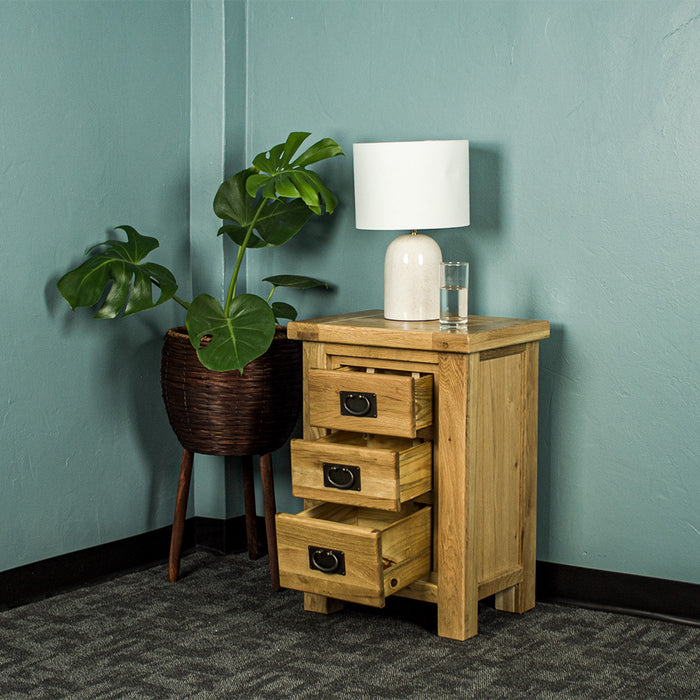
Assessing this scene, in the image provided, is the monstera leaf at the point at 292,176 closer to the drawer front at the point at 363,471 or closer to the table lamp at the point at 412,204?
the table lamp at the point at 412,204

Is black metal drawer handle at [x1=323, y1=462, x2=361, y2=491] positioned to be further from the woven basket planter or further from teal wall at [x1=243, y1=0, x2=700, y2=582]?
teal wall at [x1=243, y1=0, x2=700, y2=582]

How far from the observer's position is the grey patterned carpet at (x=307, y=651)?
76.5 inches

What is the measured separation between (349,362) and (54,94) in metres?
1.02

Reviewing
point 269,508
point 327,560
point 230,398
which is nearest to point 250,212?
point 230,398

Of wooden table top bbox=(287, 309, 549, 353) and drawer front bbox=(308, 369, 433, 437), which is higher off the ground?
wooden table top bbox=(287, 309, 549, 353)

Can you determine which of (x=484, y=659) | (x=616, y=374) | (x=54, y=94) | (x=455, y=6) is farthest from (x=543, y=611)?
(x=54, y=94)

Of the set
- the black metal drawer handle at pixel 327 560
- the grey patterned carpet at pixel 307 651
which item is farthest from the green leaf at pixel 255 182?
the grey patterned carpet at pixel 307 651

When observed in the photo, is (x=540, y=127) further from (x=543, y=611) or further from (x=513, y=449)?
(x=543, y=611)

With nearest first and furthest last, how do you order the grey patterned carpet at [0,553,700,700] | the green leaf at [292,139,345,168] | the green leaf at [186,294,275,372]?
the grey patterned carpet at [0,553,700,700]
the green leaf at [186,294,275,372]
the green leaf at [292,139,345,168]

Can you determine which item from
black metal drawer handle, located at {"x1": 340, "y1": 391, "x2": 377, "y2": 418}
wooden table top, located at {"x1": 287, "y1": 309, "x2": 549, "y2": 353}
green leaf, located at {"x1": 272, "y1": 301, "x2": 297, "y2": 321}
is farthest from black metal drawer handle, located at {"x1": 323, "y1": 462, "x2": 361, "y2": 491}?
green leaf, located at {"x1": 272, "y1": 301, "x2": 297, "y2": 321}

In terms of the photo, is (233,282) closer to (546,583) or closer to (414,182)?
(414,182)

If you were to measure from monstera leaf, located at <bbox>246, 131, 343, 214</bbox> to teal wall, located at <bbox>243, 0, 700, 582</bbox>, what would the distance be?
0.88 ft

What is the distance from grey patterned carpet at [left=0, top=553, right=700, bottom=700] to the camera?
76.5 inches

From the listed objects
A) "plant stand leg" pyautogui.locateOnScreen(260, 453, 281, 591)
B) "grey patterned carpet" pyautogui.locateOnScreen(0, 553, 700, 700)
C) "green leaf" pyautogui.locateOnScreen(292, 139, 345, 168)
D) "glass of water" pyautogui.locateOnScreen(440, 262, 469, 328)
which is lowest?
"grey patterned carpet" pyautogui.locateOnScreen(0, 553, 700, 700)
